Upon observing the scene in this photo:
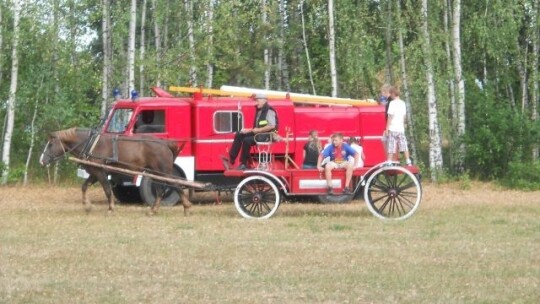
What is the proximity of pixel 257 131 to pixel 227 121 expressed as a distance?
3.59 m

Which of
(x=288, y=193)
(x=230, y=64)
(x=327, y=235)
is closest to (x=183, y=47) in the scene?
(x=230, y=64)

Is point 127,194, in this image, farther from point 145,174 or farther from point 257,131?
point 257,131

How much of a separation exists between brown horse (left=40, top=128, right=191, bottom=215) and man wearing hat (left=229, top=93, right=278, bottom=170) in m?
1.44

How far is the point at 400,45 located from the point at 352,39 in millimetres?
1218

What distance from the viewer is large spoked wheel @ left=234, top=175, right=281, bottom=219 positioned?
18.4 metres

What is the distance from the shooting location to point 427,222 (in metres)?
17.7

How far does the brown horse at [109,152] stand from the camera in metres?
19.7

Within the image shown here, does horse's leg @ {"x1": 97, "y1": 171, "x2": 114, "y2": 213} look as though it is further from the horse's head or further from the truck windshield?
the truck windshield

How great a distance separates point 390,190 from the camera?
1828 centimetres

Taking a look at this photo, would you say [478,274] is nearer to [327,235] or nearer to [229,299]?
[229,299]

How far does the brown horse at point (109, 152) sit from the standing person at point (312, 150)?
8.90 ft

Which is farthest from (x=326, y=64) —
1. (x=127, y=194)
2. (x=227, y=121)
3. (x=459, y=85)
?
(x=227, y=121)

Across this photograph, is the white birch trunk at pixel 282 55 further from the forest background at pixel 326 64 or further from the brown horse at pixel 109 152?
the brown horse at pixel 109 152

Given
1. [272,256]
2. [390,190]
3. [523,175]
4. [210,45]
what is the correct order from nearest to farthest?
[272,256], [390,190], [523,175], [210,45]
